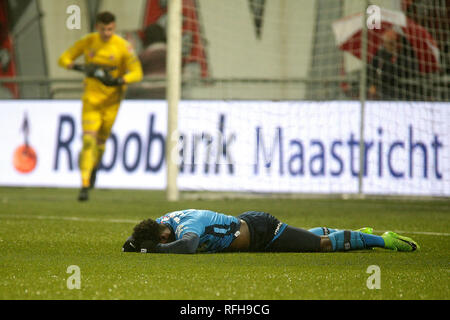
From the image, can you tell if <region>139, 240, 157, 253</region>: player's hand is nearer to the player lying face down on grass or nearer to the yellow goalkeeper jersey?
the player lying face down on grass

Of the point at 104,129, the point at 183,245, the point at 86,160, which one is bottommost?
the point at 183,245

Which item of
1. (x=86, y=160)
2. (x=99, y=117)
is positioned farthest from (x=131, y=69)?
(x=86, y=160)

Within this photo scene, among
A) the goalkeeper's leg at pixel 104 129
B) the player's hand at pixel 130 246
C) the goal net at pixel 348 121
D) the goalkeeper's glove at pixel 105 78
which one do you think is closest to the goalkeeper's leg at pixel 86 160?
the goalkeeper's leg at pixel 104 129

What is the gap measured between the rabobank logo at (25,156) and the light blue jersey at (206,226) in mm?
7877

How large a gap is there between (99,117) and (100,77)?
56 cm

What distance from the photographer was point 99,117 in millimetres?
11461

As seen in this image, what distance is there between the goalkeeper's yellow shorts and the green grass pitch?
2127 millimetres

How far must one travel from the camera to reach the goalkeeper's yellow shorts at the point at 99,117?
11.3m

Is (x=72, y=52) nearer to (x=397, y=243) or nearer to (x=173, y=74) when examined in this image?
(x=173, y=74)

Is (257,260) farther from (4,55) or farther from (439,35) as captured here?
(4,55)

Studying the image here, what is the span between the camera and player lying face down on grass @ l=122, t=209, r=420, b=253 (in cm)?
554

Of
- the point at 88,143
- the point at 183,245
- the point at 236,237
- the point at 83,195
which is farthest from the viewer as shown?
the point at 88,143

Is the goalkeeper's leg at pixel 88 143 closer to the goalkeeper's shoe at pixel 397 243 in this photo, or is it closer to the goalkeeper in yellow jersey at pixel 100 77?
the goalkeeper in yellow jersey at pixel 100 77
